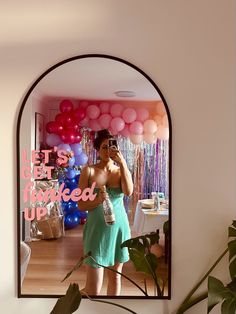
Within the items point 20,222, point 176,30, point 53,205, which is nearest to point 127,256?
point 53,205

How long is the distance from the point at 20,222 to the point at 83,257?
322mm

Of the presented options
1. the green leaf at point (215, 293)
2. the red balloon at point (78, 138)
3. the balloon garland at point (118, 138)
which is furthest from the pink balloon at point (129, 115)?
the green leaf at point (215, 293)

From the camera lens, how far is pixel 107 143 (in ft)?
4.81

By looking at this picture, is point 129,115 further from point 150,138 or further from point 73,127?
point 73,127

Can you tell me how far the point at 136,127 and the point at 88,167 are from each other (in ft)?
0.91

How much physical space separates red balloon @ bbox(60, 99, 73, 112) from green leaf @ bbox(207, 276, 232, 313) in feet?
2.94

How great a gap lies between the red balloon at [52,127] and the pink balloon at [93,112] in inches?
5.9

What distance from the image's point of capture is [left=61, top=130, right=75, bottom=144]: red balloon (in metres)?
1.46

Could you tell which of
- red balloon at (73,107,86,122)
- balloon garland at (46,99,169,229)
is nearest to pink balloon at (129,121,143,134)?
balloon garland at (46,99,169,229)

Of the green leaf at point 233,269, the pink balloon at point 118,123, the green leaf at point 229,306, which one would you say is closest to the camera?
the green leaf at point 229,306

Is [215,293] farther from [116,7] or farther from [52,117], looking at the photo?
[116,7]

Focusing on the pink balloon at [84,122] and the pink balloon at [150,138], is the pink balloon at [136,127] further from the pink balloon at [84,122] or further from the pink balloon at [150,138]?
the pink balloon at [84,122]

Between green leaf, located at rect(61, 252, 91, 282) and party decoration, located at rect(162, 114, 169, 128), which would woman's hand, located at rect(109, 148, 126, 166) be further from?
green leaf, located at rect(61, 252, 91, 282)

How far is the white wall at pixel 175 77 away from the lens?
1.46 metres
